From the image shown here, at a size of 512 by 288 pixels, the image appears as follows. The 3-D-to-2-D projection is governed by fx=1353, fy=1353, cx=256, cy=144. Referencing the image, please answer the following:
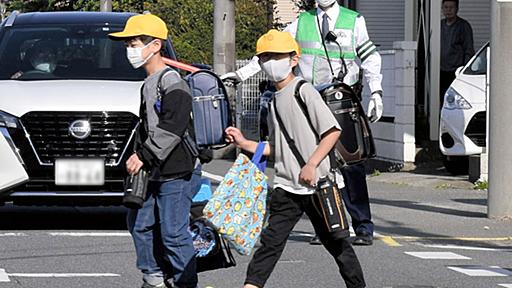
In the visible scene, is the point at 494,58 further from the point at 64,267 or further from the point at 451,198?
the point at 64,267

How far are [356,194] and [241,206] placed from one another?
321cm

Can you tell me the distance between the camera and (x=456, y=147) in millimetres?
16203

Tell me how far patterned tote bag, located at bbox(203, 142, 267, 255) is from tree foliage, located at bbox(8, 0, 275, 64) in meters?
23.3

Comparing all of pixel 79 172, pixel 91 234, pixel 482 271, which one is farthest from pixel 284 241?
pixel 91 234

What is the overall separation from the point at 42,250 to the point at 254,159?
128 inches

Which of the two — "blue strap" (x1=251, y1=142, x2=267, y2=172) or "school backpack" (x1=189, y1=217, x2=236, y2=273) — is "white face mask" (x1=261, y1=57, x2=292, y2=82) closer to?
"blue strap" (x1=251, y1=142, x2=267, y2=172)

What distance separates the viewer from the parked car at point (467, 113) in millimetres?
15961

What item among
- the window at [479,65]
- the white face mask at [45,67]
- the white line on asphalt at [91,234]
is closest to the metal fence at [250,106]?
the window at [479,65]

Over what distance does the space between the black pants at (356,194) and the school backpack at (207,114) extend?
275 cm

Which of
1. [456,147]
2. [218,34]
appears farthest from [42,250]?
[218,34]

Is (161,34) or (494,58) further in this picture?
(494,58)

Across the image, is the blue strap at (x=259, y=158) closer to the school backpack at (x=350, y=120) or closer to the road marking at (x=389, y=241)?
the school backpack at (x=350, y=120)

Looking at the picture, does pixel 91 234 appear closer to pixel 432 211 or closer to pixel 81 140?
pixel 81 140

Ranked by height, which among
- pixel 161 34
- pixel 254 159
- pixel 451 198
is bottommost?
pixel 451 198
